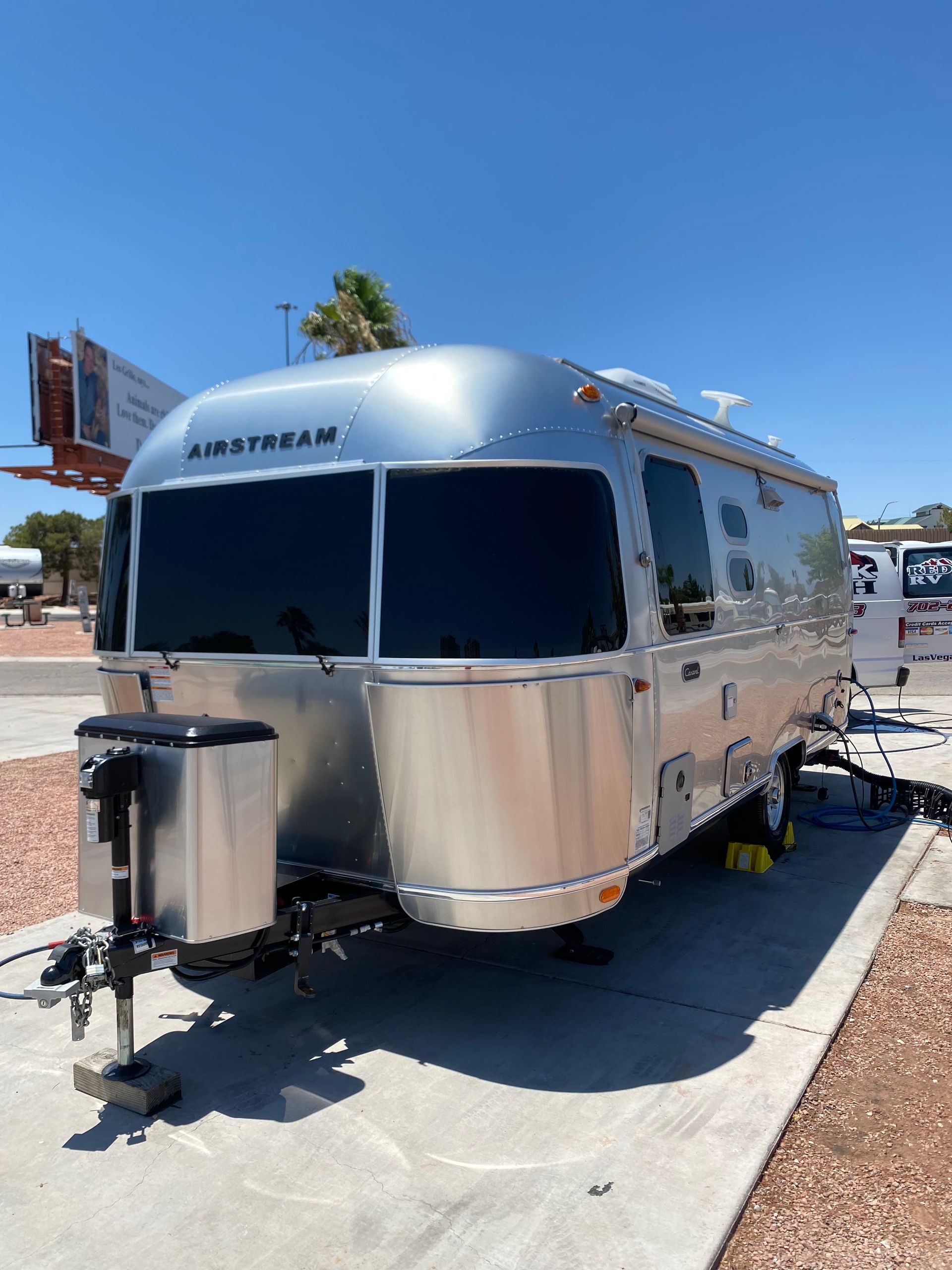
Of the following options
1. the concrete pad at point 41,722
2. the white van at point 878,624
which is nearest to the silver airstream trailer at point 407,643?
the concrete pad at point 41,722

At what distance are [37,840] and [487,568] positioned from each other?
5.20 metres

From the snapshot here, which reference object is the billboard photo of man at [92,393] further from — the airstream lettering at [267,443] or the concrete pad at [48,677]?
the airstream lettering at [267,443]

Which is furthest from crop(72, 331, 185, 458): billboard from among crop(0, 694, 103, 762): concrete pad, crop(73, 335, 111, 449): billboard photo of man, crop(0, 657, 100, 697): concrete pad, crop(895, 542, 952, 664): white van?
crop(895, 542, 952, 664): white van

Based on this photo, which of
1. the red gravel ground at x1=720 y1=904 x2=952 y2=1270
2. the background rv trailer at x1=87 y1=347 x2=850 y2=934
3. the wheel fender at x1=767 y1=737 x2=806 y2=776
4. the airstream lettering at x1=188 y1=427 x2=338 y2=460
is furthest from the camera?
the wheel fender at x1=767 y1=737 x2=806 y2=776

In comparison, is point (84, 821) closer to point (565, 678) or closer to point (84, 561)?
point (565, 678)

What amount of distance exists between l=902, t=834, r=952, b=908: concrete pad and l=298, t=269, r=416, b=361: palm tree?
1759 centimetres

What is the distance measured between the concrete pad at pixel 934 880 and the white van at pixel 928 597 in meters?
7.07

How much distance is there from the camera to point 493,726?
3500 mm

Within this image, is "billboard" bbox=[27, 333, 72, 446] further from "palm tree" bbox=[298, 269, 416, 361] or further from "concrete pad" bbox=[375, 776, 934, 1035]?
"concrete pad" bbox=[375, 776, 934, 1035]

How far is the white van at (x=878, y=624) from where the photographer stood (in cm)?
1203

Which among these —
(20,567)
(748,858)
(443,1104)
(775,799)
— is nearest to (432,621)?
(443,1104)

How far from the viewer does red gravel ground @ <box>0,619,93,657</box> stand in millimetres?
25922

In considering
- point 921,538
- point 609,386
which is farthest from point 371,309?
point 921,538

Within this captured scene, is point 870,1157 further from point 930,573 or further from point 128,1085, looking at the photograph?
point 930,573
